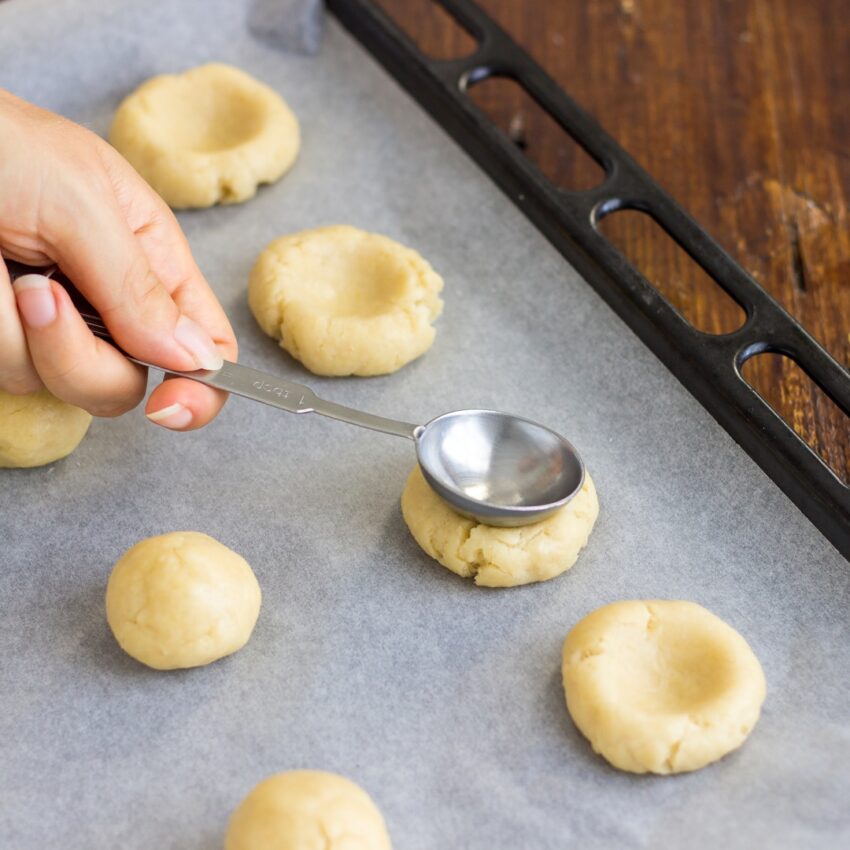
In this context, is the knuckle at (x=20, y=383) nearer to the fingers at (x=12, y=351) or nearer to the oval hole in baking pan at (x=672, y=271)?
the fingers at (x=12, y=351)

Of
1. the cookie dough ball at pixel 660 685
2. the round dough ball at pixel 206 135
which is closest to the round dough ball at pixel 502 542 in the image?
the cookie dough ball at pixel 660 685

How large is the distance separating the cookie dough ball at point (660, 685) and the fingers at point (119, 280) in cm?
84

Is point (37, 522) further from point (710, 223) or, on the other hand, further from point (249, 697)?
point (710, 223)

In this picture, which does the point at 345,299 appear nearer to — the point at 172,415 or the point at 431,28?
the point at 172,415

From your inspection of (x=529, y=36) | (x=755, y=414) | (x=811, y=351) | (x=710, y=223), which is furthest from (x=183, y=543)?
(x=529, y=36)

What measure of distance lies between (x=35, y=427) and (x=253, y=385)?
0.42 metres

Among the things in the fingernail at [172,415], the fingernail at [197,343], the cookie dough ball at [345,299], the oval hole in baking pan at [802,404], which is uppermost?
the fingernail at [197,343]

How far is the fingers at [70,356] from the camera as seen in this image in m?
1.64

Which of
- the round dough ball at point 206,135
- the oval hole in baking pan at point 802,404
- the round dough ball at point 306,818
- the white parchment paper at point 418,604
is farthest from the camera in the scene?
the round dough ball at point 206,135

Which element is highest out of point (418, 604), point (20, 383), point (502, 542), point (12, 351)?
point (12, 351)

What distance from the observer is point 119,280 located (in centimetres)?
173

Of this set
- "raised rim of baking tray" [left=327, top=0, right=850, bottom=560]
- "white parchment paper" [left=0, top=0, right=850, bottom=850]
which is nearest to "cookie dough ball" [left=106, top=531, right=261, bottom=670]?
"white parchment paper" [left=0, top=0, right=850, bottom=850]

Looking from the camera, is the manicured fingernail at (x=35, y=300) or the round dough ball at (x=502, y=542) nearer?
the manicured fingernail at (x=35, y=300)

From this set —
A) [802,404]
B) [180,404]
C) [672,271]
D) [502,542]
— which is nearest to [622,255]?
[672,271]
